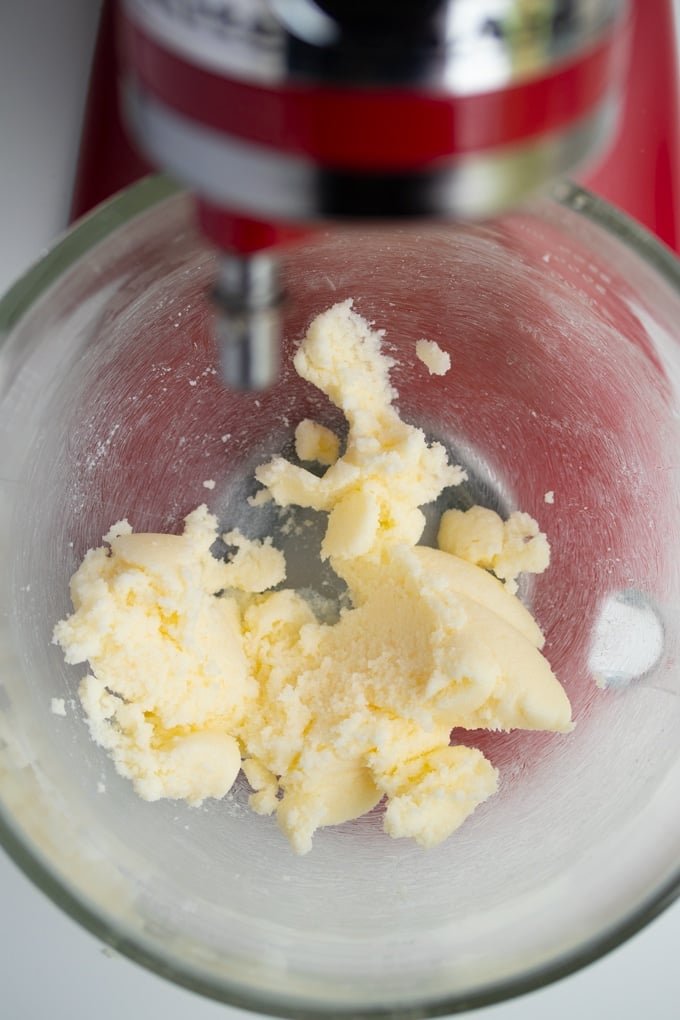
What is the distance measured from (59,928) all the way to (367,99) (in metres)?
0.76

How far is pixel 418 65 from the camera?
0.36 meters

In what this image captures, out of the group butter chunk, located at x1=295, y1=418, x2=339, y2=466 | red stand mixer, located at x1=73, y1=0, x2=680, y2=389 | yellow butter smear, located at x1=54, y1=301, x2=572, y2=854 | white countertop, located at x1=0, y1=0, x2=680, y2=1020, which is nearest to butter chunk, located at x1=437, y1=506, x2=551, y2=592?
yellow butter smear, located at x1=54, y1=301, x2=572, y2=854

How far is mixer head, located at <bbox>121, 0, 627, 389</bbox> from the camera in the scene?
0.36 m

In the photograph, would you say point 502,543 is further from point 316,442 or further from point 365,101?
point 365,101

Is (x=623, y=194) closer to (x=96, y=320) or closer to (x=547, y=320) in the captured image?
(x=547, y=320)

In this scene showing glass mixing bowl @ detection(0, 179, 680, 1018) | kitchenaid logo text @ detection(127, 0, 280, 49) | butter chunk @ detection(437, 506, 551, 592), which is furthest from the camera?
butter chunk @ detection(437, 506, 551, 592)

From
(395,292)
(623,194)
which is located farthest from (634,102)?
(395,292)

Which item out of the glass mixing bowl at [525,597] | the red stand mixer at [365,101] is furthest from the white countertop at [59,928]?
the red stand mixer at [365,101]

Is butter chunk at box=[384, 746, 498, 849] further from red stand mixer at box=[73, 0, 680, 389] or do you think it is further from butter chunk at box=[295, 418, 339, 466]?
red stand mixer at box=[73, 0, 680, 389]

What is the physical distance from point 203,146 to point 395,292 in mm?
425

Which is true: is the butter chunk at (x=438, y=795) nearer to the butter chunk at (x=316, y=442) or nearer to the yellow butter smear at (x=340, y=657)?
the yellow butter smear at (x=340, y=657)

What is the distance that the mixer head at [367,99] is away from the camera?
1.19 ft

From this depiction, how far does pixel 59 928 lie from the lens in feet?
2.91

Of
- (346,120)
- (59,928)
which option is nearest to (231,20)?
(346,120)
